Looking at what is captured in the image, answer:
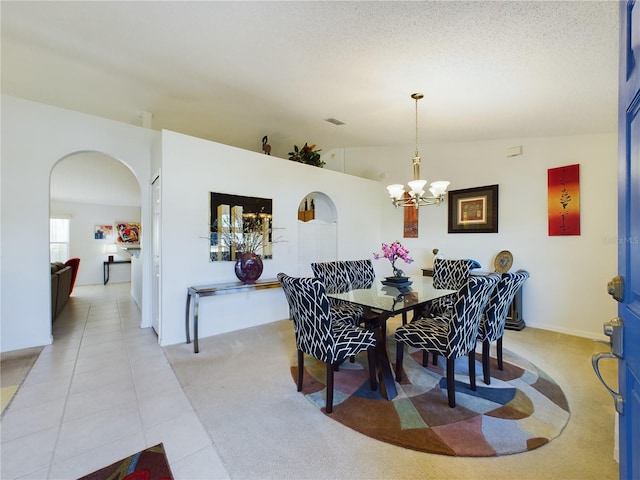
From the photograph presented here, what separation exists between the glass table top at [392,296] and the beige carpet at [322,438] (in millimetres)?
874

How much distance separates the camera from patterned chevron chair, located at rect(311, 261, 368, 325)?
2938 millimetres

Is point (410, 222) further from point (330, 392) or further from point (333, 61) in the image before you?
point (330, 392)

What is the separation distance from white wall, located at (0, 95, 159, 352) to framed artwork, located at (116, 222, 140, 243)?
21.0 ft

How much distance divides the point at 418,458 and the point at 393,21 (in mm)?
2849

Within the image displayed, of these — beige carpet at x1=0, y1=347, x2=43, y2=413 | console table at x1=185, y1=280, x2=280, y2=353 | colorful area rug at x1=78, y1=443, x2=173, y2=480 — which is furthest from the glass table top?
beige carpet at x1=0, y1=347, x2=43, y2=413

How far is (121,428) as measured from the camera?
6.09 ft

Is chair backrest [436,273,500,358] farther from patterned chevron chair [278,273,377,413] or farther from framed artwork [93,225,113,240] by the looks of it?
framed artwork [93,225,113,240]

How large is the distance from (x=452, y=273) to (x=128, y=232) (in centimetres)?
962

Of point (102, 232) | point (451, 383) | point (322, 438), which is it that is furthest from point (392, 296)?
point (102, 232)

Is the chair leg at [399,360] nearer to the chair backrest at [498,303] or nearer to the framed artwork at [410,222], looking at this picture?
the chair backrest at [498,303]

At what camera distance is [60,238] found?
26.4 feet

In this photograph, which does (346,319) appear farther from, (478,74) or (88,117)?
(88,117)

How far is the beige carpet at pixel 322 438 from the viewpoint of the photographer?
151cm

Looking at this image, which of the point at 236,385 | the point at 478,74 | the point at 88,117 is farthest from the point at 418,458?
the point at 88,117
